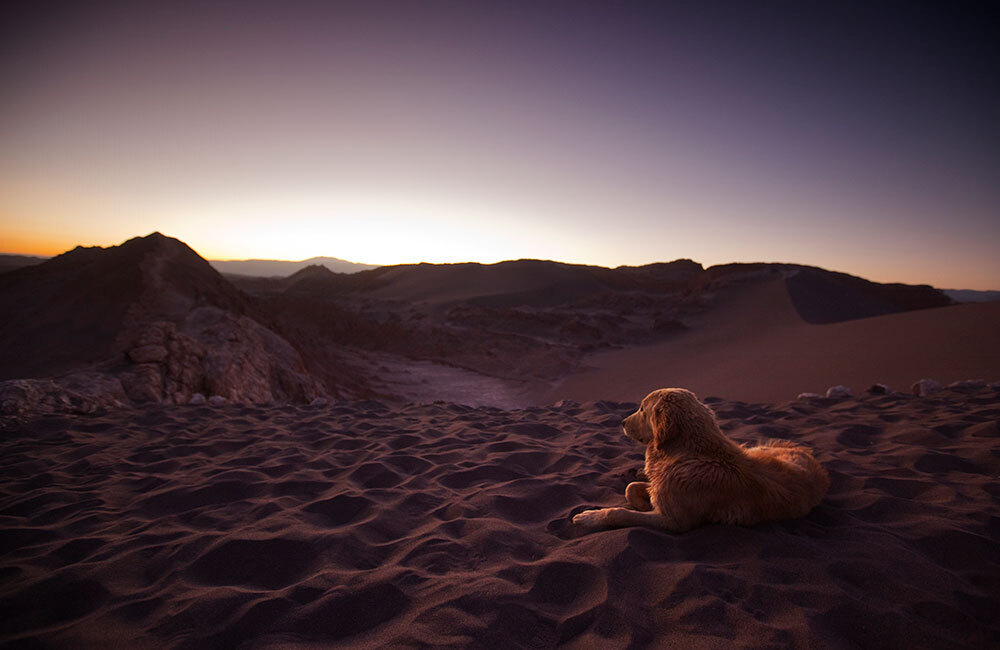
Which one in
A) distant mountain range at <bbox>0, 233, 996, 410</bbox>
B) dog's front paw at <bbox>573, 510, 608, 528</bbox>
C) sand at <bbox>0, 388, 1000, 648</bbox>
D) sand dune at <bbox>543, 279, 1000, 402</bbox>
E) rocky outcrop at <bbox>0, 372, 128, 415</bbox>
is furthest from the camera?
sand dune at <bbox>543, 279, 1000, 402</bbox>

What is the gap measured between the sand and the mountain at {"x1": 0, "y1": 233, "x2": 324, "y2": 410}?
2825mm

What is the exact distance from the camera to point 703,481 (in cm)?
229

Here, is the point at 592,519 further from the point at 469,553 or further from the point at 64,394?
the point at 64,394

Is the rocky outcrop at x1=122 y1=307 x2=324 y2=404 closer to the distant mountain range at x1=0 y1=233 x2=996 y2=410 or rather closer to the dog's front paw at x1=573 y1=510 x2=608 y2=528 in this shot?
the distant mountain range at x1=0 y1=233 x2=996 y2=410

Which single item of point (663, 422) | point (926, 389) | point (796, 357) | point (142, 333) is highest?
point (663, 422)

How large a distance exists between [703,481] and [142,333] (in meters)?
8.85

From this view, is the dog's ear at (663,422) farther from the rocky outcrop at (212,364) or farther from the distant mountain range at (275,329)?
the rocky outcrop at (212,364)

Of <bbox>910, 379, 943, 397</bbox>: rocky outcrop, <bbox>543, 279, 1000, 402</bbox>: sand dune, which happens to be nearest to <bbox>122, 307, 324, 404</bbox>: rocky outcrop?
<bbox>543, 279, 1000, 402</bbox>: sand dune

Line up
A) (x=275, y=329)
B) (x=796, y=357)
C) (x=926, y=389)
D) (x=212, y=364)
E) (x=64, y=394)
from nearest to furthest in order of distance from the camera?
1. (x=64, y=394)
2. (x=926, y=389)
3. (x=212, y=364)
4. (x=275, y=329)
5. (x=796, y=357)

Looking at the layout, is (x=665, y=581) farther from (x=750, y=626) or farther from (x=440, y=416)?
(x=440, y=416)

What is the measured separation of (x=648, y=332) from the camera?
21.8 metres

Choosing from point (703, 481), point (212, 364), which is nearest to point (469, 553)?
point (703, 481)

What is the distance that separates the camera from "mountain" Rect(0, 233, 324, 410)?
6.52 m

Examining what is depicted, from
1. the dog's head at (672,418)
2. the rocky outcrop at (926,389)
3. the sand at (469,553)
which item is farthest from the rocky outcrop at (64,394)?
the rocky outcrop at (926,389)
